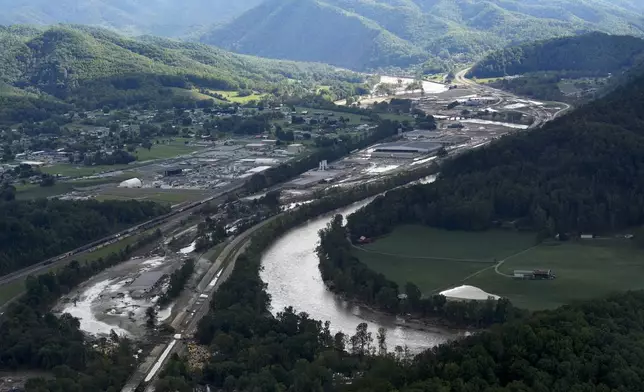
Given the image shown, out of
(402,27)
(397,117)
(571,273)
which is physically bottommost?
(571,273)

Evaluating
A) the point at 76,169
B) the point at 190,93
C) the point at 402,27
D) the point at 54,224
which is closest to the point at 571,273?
the point at 54,224

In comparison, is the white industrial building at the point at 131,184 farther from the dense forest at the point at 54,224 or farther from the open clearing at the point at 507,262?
the open clearing at the point at 507,262

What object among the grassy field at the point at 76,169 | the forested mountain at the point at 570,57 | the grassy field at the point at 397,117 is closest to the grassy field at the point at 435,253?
the grassy field at the point at 76,169

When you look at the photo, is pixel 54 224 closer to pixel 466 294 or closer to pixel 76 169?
pixel 76 169

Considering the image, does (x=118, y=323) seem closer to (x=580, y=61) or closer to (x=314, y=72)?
(x=580, y=61)

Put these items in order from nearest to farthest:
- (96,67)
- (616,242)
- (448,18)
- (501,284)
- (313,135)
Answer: (501,284) → (616,242) → (313,135) → (96,67) → (448,18)

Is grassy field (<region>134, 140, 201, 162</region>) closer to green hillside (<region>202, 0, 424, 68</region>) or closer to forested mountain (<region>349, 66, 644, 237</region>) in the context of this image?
forested mountain (<region>349, 66, 644, 237</region>)

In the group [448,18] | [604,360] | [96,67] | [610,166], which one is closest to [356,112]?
[96,67]
